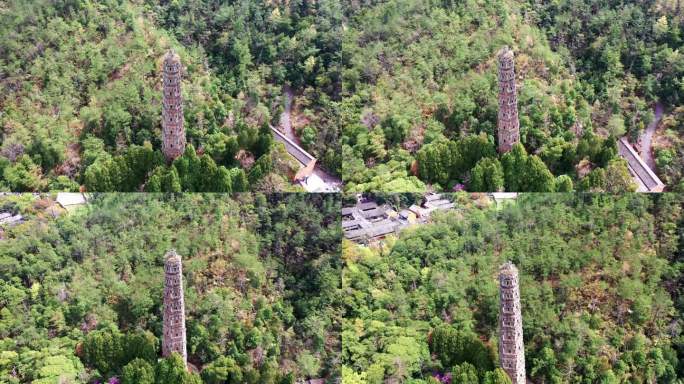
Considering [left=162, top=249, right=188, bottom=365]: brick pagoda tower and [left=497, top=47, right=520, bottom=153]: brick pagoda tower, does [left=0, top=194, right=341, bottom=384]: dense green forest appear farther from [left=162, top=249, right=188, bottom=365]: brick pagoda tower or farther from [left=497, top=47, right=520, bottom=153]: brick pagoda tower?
[left=497, top=47, right=520, bottom=153]: brick pagoda tower

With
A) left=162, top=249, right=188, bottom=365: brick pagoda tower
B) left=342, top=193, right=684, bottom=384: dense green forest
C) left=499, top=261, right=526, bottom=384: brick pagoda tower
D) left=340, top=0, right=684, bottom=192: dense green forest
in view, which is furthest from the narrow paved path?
left=162, top=249, right=188, bottom=365: brick pagoda tower

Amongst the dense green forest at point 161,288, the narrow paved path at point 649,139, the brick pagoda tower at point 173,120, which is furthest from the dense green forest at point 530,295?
the brick pagoda tower at point 173,120

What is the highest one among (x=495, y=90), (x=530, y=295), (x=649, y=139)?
(x=495, y=90)

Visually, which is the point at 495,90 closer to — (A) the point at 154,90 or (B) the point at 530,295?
(B) the point at 530,295

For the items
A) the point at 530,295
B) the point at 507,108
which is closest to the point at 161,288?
the point at 530,295

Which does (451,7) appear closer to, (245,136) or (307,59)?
(307,59)

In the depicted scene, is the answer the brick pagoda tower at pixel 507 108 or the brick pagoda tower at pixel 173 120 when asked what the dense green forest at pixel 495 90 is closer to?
the brick pagoda tower at pixel 507 108
